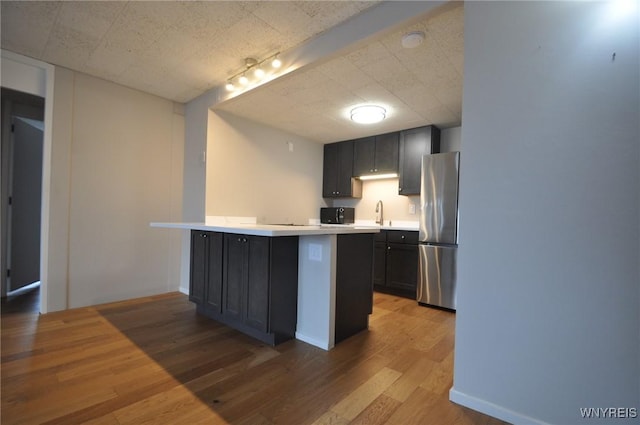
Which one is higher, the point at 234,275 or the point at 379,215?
the point at 379,215

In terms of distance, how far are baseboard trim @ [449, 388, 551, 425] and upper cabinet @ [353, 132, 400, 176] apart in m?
3.16

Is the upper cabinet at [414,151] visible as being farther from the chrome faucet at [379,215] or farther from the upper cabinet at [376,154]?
the chrome faucet at [379,215]

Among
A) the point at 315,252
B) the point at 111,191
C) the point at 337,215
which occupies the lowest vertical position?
the point at 315,252

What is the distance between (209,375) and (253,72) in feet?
8.59

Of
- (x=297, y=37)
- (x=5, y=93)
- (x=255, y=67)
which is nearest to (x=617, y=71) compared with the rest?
(x=297, y=37)

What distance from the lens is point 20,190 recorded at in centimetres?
368

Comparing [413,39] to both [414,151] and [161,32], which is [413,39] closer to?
[161,32]

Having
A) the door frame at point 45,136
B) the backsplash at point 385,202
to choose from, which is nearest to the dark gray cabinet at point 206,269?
the door frame at point 45,136

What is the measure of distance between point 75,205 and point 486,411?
3.98m

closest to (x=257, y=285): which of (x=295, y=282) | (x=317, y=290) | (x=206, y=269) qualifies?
(x=295, y=282)

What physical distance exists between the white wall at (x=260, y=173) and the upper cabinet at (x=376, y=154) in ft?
2.48

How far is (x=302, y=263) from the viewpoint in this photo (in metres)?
2.45

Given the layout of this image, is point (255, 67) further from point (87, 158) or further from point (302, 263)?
point (87, 158)

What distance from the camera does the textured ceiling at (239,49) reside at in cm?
207
